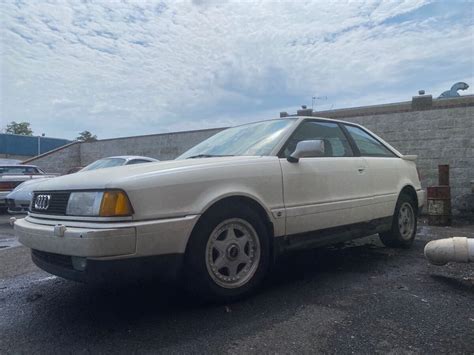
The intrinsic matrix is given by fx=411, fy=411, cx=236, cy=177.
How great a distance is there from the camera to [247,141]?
4.04 meters

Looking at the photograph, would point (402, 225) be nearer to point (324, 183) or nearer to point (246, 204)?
point (324, 183)

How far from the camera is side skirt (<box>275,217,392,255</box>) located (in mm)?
3539

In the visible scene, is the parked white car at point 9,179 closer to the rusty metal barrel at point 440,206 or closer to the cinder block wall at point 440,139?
the cinder block wall at point 440,139

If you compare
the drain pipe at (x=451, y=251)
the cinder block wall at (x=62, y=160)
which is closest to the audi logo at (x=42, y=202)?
the drain pipe at (x=451, y=251)

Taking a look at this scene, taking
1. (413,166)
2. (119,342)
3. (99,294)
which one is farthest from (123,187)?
(413,166)

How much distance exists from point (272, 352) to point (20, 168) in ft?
38.2

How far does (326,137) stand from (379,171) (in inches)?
33.6

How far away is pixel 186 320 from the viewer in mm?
2824

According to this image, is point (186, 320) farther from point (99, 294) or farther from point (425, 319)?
point (425, 319)

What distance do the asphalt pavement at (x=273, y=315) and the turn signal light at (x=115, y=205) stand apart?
2.54ft

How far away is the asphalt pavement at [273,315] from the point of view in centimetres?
246

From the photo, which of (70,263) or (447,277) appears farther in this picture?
(447,277)

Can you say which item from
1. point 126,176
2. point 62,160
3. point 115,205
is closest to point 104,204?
point 115,205

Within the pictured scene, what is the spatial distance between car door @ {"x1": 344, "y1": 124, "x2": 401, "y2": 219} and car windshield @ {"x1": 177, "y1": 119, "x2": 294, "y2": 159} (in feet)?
3.54
